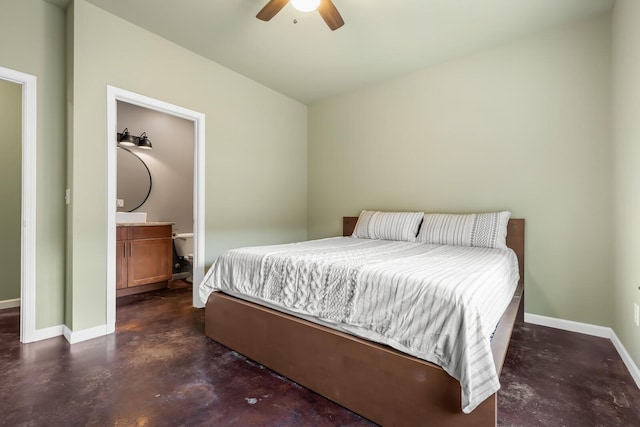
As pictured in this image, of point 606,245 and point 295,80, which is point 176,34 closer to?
point 295,80

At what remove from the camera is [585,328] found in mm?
2420

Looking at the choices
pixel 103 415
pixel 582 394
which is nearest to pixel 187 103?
pixel 103 415

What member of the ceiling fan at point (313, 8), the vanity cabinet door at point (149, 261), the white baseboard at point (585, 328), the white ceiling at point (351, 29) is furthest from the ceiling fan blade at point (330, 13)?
the vanity cabinet door at point (149, 261)

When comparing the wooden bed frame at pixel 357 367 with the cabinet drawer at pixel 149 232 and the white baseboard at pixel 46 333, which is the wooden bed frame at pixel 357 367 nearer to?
the white baseboard at pixel 46 333

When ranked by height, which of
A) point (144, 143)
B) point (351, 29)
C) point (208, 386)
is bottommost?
point (208, 386)

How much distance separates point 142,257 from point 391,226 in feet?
9.54

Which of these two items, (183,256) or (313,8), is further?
(183,256)

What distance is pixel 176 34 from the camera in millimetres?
2707

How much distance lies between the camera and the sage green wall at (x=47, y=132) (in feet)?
7.33

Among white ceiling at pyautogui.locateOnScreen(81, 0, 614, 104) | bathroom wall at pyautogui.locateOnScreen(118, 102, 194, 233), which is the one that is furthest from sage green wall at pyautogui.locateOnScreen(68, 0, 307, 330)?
bathroom wall at pyautogui.locateOnScreen(118, 102, 194, 233)

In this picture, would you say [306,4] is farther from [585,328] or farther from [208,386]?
[585,328]

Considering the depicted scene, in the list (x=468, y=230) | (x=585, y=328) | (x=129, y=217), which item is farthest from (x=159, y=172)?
(x=585, y=328)

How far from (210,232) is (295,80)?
206 cm

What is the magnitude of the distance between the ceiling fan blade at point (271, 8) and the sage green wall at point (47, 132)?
66.9 inches
